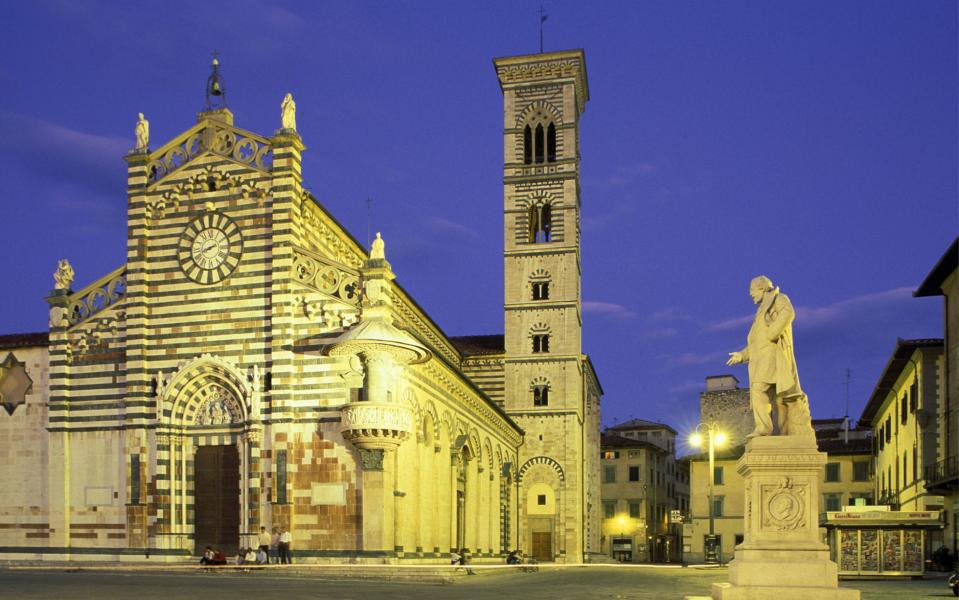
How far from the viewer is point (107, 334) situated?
32.9 m

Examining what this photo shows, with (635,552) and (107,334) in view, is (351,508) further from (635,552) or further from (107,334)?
(635,552)

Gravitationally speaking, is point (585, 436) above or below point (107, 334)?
below

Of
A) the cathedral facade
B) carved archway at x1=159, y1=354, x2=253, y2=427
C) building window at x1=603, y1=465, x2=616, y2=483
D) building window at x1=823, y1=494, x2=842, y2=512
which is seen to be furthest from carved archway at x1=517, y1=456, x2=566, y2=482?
building window at x1=603, y1=465, x2=616, y2=483

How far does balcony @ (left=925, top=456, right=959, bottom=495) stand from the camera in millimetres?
35469

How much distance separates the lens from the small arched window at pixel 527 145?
57.9m

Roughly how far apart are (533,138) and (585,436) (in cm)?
1740

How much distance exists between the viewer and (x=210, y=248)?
3247 cm

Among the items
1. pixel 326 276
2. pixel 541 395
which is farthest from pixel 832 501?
pixel 326 276

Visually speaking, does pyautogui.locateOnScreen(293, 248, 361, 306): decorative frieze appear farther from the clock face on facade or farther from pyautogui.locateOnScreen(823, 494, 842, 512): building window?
pyautogui.locateOnScreen(823, 494, 842, 512): building window

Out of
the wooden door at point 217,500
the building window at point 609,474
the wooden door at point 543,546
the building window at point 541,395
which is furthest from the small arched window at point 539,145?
the building window at point 609,474

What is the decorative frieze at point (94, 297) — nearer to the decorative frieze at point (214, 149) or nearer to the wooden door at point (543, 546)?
the decorative frieze at point (214, 149)

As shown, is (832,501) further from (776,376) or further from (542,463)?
(776,376)

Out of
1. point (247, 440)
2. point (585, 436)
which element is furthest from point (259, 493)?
point (585, 436)

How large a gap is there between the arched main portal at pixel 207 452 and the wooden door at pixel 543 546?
85.6ft
